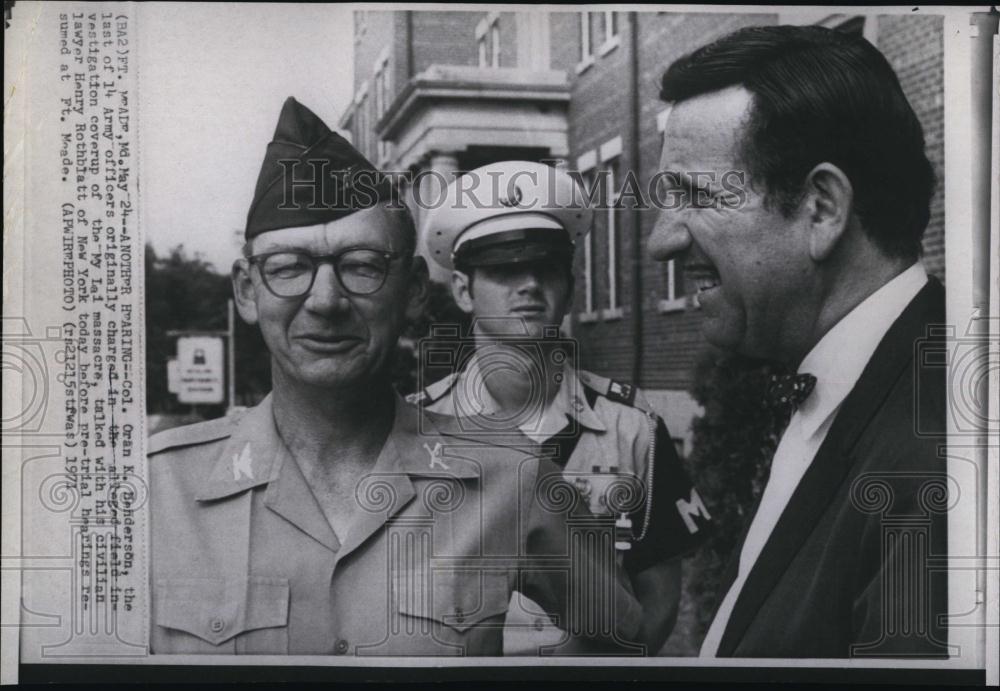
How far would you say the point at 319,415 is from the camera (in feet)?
13.4

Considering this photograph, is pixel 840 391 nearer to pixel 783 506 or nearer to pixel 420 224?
pixel 783 506

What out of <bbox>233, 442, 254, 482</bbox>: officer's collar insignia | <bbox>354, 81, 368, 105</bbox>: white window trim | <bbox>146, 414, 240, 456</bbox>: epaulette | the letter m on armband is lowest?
the letter m on armband

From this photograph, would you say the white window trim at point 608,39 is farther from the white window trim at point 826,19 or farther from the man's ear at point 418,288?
the man's ear at point 418,288

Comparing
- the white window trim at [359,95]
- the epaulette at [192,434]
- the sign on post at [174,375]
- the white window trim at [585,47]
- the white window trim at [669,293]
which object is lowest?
the epaulette at [192,434]

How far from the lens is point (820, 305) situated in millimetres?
3969

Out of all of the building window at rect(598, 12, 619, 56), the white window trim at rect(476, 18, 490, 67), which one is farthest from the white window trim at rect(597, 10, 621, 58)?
the white window trim at rect(476, 18, 490, 67)

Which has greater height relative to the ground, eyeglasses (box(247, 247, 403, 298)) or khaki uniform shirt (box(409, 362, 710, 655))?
eyeglasses (box(247, 247, 403, 298))

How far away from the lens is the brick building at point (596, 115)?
13.2 feet

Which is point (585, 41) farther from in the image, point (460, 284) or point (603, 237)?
point (460, 284)

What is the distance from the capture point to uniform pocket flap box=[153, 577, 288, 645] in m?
4.02

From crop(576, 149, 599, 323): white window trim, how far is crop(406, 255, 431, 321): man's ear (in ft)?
2.05

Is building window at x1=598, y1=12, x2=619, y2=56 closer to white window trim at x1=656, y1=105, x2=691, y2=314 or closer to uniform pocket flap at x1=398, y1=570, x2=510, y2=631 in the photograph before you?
white window trim at x1=656, y1=105, x2=691, y2=314

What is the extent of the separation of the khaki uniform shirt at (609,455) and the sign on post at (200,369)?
79 cm

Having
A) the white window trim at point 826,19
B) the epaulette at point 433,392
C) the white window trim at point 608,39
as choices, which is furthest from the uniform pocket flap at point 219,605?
the white window trim at point 826,19
